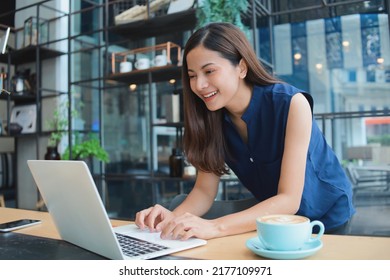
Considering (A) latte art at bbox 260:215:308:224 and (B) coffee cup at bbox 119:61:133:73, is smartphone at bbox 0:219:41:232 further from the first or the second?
(B) coffee cup at bbox 119:61:133:73

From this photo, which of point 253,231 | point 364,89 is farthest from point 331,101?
point 253,231

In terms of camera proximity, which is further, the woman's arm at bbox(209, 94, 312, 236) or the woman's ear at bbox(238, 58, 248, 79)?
the woman's ear at bbox(238, 58, 248, 79)

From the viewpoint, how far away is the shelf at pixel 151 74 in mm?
2642

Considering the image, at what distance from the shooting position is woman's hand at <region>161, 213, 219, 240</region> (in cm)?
70

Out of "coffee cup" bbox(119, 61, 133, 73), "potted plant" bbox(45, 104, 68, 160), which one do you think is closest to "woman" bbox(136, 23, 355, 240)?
"coffee cup" bbox(119, 61, 133, 73)

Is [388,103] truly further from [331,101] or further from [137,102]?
[137,102]

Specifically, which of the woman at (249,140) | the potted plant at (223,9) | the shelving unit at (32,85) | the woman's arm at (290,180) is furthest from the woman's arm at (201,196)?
the shelving unit at (32,85)

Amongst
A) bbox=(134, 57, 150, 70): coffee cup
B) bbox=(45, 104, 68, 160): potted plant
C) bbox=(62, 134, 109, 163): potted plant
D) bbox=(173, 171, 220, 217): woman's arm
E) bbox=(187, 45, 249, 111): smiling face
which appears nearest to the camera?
bbox=(187, 45, 249, 111): smiling face

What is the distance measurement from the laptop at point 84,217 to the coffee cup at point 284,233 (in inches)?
5.7

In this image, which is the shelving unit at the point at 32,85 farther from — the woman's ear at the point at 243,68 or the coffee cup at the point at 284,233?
the coffee cup at the point at 284,233

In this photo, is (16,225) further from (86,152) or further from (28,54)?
(28,54)

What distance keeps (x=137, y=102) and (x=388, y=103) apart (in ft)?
7.36

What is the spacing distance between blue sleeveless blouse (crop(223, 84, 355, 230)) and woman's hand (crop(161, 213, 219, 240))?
1.12 ft

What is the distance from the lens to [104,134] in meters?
3.63
